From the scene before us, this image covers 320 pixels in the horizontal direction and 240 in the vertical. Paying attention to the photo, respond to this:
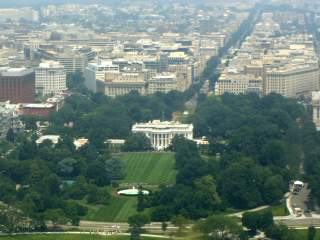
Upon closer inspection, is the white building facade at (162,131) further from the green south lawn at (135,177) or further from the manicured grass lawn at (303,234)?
the manicured grass lawn at (303,234)

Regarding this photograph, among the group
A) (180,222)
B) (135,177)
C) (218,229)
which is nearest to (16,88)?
(135,177)

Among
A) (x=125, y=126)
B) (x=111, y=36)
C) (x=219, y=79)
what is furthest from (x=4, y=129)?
(x=111, y=36)

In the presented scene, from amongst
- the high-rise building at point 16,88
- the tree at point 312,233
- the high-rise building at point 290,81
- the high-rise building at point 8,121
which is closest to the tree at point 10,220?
the tree at point 312,233

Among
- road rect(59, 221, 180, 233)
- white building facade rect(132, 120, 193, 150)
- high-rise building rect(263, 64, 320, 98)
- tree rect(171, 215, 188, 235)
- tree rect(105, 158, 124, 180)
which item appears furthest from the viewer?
high-rise building rect(263, 64, 320, 98)

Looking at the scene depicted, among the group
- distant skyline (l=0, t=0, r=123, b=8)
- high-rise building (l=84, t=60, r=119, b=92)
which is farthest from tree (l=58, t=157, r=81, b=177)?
distant skyline (l=0, t=0, r=123, b=8)

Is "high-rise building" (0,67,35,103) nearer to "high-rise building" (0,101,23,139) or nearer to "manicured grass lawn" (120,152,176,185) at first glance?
"high-rise building" (0,101,23,139)

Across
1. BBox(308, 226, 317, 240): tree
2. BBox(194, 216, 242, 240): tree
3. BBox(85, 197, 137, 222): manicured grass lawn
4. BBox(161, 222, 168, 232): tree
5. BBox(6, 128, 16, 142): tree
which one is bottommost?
BBox(6, 128, 16, 142): tree

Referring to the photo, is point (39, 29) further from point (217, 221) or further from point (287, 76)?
point (217, 221)
